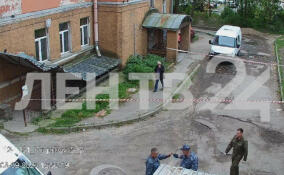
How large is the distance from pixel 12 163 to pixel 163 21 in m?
14.6

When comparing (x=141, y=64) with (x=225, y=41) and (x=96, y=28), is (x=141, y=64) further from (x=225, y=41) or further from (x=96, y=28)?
(x=225, y=41)

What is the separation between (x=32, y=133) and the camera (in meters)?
12.1

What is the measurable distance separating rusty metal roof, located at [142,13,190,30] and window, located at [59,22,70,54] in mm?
5037

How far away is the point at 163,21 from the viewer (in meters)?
20.1

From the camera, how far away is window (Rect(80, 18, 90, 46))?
17.5 metres

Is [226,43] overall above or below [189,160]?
above

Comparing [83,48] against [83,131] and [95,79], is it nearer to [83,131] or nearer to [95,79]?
[95,79]

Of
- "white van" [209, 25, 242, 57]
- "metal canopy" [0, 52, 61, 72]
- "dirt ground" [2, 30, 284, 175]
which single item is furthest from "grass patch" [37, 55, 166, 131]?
"white van" [209, 25, 242, 57]

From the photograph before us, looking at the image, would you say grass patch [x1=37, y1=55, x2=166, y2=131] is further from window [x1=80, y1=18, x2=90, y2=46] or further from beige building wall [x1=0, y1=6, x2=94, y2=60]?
beige building wall [x1=0, y1=6, x2=94, y2=60]

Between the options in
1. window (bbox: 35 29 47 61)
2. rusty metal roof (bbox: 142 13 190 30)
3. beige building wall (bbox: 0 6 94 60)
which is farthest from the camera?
rusty metal roof (bbox: 142 13 190 30)

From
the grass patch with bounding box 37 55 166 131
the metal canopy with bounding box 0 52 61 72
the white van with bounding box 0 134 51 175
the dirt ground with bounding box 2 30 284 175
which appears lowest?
the dirt ground with bounding box 2 30 284 175

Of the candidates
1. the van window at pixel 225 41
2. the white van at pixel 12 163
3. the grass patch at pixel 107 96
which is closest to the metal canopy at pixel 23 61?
the grass patch at pixel 107 96

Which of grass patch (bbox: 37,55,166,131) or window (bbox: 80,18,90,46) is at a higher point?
window (bbox: 80,18,90,46)

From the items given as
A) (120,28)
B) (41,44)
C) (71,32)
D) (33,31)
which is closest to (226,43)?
(120,28)
